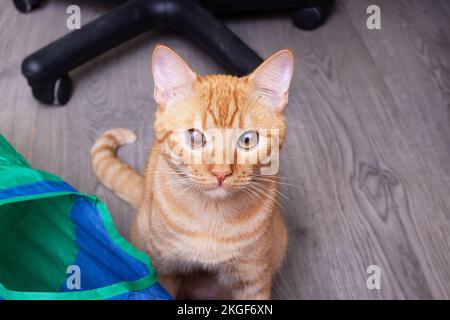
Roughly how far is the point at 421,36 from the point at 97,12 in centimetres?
138

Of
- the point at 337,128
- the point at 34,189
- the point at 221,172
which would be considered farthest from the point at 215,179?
the point at 337,128

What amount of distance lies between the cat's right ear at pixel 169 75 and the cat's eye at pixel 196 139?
0.10 m

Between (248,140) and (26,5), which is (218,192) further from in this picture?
(26,5)

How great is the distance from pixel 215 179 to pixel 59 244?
496 millimetres

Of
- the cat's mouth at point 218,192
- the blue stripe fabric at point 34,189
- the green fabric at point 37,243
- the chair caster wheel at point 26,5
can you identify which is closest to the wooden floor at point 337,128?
the chair caster wheel at point 26,5

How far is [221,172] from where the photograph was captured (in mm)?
846

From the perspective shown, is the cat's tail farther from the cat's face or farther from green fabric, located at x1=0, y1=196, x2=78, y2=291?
the cat's face

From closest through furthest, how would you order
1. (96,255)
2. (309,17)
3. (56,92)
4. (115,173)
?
1. (96,255)
2. (115,173)
3. (56,92)
4. (309,17)

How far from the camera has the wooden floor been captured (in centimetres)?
134

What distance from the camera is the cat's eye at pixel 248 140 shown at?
887mm

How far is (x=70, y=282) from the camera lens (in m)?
1.05

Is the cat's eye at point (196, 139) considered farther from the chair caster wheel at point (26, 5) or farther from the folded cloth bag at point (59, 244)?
the chair caster wheel at point (26, 5)

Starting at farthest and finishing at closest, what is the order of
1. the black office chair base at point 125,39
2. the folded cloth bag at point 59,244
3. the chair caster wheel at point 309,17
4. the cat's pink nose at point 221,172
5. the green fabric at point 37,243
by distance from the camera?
the chair caster wheel at point 309,17
the black office chair base at point 125,39
the green fabric at point 37,243
the folded cloth bag at point 59,244
the cat's pink nose at point 221,172
